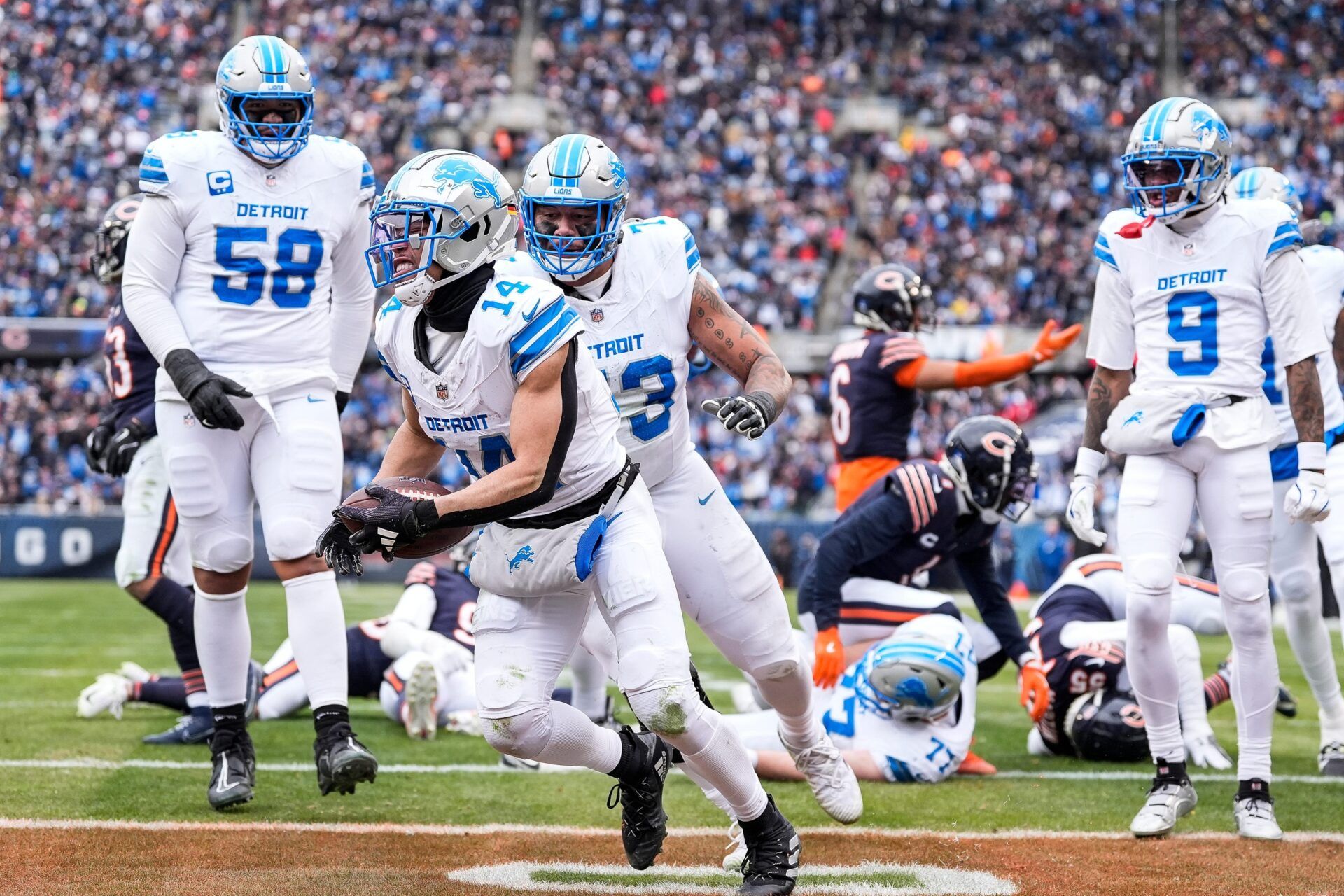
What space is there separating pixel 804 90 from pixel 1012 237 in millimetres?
5708

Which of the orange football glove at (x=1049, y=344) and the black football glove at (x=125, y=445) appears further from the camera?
the orange football glove at (x=1049, y=344)

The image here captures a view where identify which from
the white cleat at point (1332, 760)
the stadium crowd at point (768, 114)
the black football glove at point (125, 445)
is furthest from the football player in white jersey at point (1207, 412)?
the stadium crowd at point (768, 114)

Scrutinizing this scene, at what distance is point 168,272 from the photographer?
4.78 meters

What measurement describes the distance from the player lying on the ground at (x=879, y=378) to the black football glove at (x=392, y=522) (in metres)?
3.35

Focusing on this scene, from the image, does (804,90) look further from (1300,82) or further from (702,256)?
(1300,82)

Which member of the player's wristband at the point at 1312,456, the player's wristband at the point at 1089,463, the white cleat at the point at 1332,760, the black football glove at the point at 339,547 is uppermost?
the player's wristband at the point at 1312,456

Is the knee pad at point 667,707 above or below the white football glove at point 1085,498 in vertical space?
below

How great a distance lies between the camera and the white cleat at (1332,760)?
18.5 ft

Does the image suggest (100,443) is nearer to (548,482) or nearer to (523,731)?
(523,731)

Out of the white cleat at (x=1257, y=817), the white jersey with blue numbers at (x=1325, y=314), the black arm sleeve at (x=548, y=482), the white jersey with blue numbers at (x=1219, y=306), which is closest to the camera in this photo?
the black arm sleeve at (x=548, y=482)

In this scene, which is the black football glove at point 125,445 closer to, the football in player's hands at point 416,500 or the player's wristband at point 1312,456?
the football in player's hands at point 416,500

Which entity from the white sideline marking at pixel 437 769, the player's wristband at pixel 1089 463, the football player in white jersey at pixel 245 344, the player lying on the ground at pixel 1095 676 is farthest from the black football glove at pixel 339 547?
the player lying on the ground at pixel 1095 676

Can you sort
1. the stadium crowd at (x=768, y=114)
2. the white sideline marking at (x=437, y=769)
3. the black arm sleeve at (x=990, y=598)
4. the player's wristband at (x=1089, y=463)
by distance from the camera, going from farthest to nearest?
1. the stadium crowd at (x=768, y=114)
2. the black arm sleeve at (x=990, y=598)
3. the white sideline marking at (x=437, y=769)
4. the player's wristband at (x=1089, y=463)

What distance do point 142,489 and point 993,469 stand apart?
3.32 metres
